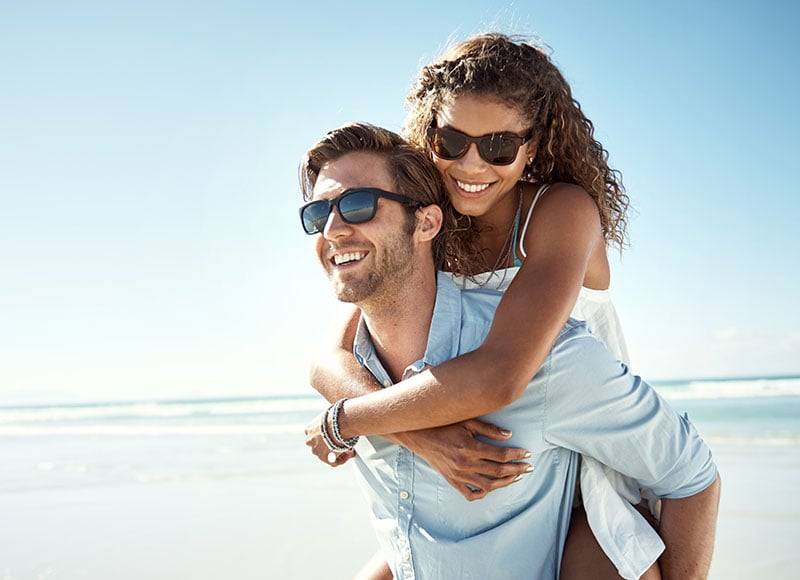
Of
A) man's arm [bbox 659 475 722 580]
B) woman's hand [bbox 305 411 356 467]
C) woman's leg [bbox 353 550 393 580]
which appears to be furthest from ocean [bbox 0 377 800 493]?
man's arm [bbox 659 475 722 580]

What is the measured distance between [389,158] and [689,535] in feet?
5.45

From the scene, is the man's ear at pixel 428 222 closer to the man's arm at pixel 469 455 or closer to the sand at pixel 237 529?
the man's arm at pixel 469 455

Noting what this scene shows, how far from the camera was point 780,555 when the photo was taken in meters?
5.38

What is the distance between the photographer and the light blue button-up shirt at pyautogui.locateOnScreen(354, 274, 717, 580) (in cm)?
225

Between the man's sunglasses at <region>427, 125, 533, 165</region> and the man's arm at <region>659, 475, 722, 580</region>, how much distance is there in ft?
4.82

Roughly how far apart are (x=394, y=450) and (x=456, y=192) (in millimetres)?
1110

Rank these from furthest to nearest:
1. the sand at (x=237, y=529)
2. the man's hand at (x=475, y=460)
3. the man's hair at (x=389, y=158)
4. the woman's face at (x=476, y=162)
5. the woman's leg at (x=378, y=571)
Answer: the sand at (x=237, y=529), the woman's leg at (x=378, y=571), the woman's face at (x=476, y=162), the man's hair at (x=389, y=158), the man's hand at (x=475, y=460)

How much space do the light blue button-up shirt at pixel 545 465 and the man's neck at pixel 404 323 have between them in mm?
124

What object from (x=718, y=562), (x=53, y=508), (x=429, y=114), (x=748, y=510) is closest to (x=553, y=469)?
(x=429, y=114)

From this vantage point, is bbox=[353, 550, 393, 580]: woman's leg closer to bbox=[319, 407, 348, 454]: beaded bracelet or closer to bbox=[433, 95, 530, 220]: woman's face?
bbox=[319, 407, 348, 454]: beaded bracelet

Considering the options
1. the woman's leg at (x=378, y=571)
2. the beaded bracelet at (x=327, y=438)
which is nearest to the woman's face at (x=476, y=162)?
the beaded bracelet at (x=327, y=438)

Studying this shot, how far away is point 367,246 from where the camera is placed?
267 centimetres

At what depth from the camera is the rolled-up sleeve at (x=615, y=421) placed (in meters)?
2.24

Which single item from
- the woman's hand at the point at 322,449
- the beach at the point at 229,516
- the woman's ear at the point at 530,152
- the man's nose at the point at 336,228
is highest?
the woman's ear at the point at 530,152
